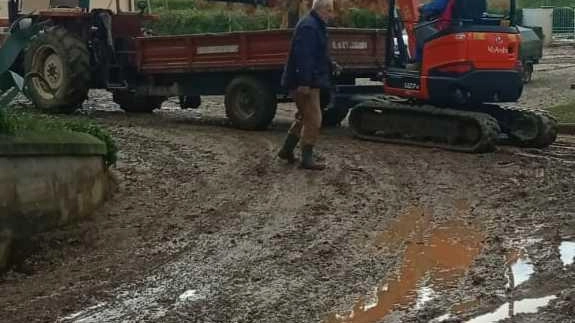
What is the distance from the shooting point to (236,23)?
3231 cm

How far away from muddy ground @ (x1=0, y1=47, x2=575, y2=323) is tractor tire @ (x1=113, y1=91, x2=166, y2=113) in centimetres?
505

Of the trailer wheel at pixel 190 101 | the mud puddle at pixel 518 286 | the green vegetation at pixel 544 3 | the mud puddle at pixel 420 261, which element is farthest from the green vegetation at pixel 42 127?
the green vegetation at pixel 544 3

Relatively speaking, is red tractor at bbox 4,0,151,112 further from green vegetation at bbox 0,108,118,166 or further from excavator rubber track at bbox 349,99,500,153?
green vegetation at bbox 0,108,118,166

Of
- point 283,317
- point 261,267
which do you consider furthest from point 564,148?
point 283,317

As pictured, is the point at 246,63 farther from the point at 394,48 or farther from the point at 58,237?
the point at 58,237

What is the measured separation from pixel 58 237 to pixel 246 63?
6.97 metres

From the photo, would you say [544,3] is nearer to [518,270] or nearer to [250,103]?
[250,103]

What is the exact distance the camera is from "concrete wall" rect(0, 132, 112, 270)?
7.43 meters

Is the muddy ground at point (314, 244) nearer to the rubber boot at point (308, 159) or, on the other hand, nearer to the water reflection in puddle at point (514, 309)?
the water reflection in puddle at point (514, 309)

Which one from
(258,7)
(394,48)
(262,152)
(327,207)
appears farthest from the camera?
(258,7)

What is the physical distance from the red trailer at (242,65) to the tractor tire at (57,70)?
35.1 inches

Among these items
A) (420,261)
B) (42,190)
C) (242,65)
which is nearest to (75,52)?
(242,65)

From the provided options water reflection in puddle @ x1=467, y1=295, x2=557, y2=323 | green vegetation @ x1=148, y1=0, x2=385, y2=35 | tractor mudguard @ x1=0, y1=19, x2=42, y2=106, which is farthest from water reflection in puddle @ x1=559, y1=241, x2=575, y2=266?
green vegetation @ x1=148, y1=0, x2=385, y2=35

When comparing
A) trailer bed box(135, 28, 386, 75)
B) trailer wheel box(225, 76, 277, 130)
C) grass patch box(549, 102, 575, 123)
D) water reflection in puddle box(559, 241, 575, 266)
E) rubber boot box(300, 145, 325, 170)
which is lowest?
grass patch box(549, 102, 575, 123)
